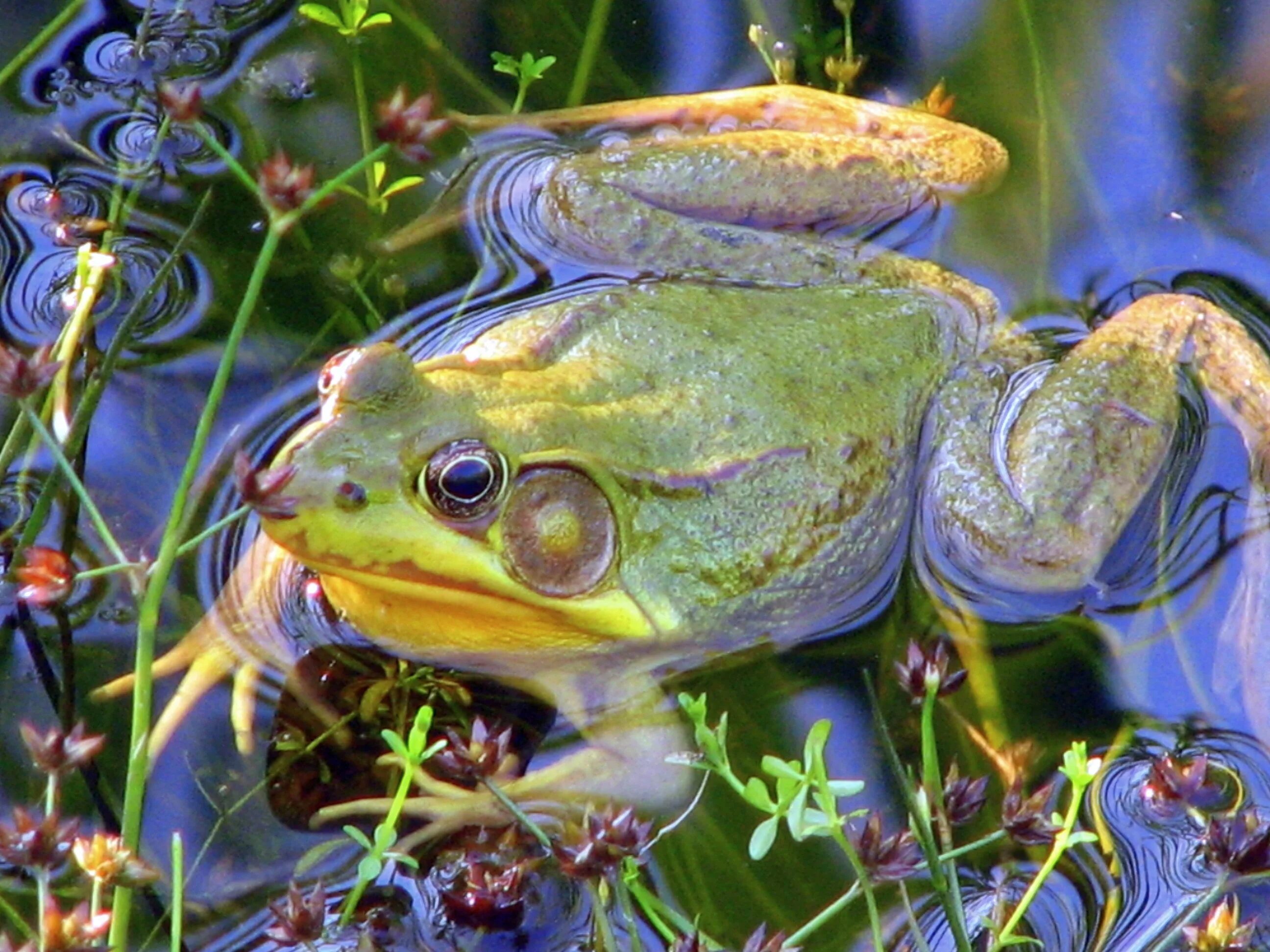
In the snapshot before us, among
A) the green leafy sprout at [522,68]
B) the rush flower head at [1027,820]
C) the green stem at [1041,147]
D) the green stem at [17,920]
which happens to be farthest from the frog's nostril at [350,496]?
the green stem at [1041,147]

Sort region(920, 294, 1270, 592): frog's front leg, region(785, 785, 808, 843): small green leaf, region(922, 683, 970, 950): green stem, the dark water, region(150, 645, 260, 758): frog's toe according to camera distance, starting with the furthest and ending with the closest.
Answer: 1. region(920, 294, 1270, 592): frog's front leg
2. region(150, 645, 260, 758): frog's toe
3. the dark water
4. region(922, 683, 970, 950): green stem
5. region(785, 785, 808, 843): small green leaf

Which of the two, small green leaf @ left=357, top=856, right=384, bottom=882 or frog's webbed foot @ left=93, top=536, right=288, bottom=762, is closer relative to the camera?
small green leaf @ left=357, top=856, right=384, bottom=882

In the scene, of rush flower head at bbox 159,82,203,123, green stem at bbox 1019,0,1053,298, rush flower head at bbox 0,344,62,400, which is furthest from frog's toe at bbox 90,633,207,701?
green stem at bbox 1019,0,1053,298

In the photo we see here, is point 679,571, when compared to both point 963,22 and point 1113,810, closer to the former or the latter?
point 1113,810

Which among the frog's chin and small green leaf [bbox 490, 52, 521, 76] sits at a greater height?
small green leaf [bbox 490, 52, 521, 76]

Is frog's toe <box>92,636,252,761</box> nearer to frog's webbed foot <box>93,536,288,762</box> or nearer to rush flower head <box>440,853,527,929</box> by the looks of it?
frog's webbed foot <box>93,536,288,762</box>

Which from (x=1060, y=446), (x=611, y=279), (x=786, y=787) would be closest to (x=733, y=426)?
(x=1060, y=446)

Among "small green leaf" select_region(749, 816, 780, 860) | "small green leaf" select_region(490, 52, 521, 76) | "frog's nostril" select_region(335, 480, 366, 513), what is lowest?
"small green leaf" select_region(749, 816, 780, 860)
